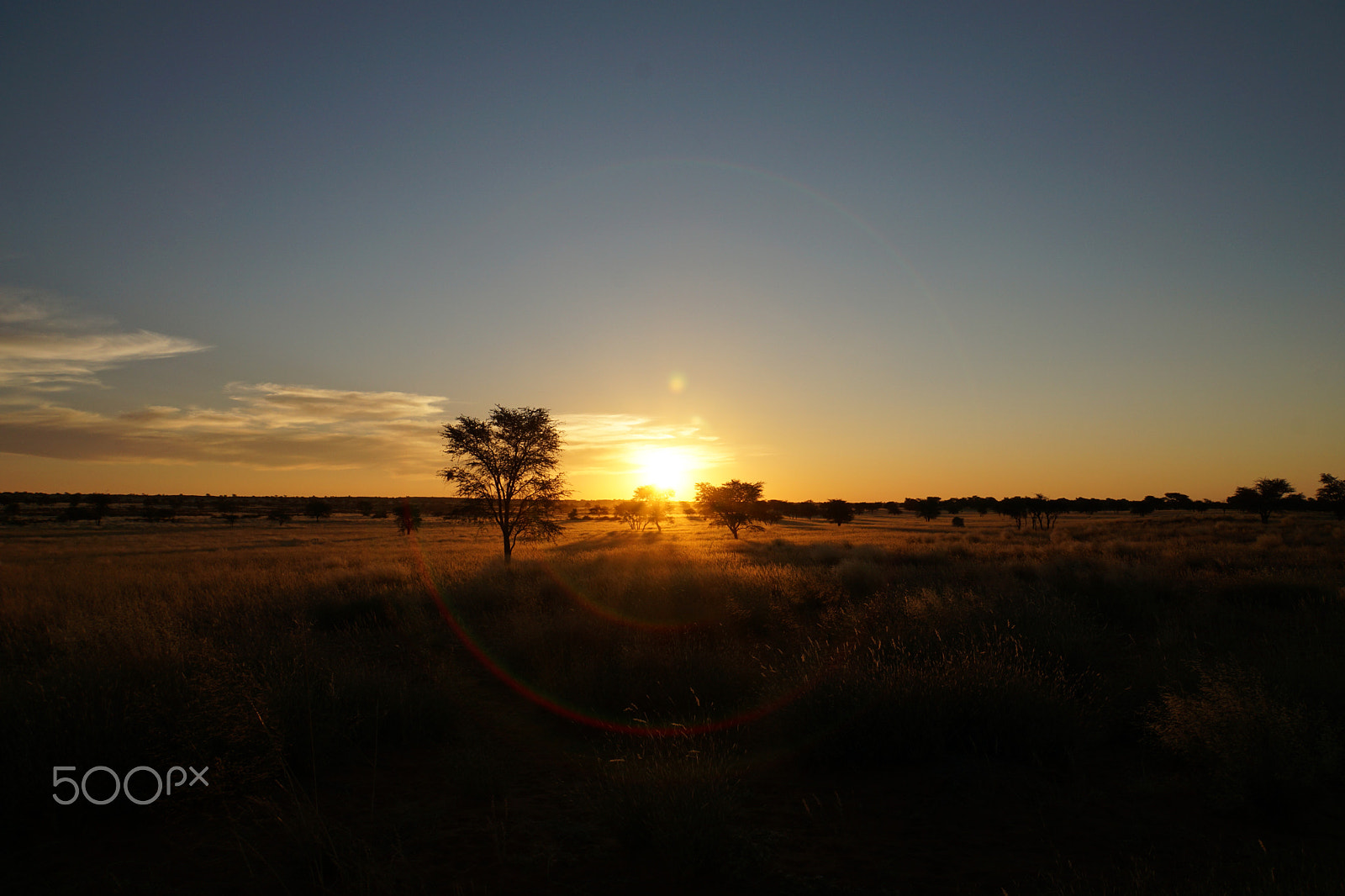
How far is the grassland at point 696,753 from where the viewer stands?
15.5 ft

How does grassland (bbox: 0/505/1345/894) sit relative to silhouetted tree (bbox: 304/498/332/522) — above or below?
below

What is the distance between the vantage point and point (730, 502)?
55875mm

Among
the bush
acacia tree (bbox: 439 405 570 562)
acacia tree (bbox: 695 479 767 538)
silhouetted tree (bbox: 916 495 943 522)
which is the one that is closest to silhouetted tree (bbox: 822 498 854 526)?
silhouetted tree (bbox: 916 495 943 522)

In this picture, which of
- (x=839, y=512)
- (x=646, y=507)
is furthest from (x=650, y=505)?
(x=839, y=512)

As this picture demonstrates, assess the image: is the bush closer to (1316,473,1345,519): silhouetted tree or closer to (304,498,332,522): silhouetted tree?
(1316,473,1345,519): silhouetted tree

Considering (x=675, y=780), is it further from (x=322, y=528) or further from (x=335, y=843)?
(x=322, y=528)

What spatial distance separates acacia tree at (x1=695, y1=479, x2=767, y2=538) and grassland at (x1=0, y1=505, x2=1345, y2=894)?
4357 centimetres

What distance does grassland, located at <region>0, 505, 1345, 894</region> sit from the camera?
15.5 feet

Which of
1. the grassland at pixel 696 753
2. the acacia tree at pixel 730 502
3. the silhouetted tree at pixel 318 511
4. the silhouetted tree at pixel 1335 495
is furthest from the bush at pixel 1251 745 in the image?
the silhouetted tree at pixel 318 511

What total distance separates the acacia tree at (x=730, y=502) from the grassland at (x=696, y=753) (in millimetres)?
43569

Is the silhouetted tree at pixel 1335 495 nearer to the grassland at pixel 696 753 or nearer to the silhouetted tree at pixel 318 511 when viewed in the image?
the grassland at pixel 696 753

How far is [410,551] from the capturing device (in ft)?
111

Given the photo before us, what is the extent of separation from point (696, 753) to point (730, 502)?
50.5 metres

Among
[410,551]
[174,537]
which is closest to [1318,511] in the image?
[410,551]
